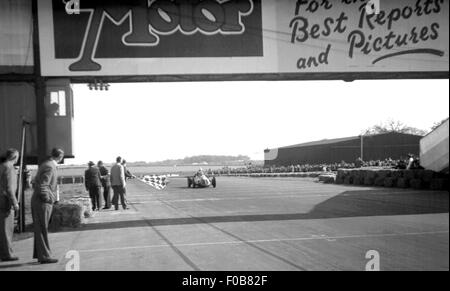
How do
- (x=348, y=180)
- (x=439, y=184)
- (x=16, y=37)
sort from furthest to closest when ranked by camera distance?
(x=348, y=180) → (x=16, y=37) → (x=439, y=184)

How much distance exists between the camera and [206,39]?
30.1 ft

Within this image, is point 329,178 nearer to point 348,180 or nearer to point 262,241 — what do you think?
point 348,180

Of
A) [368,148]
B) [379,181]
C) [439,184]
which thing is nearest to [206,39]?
[368,148]

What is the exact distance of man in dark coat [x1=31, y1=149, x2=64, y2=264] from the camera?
6.94 metres

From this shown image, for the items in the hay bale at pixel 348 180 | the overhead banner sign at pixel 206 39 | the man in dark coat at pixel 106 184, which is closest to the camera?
the overhead banner sign at pixel 206 39

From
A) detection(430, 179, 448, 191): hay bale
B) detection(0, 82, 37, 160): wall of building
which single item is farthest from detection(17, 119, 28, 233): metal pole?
detection(430, 179, 448, 191): hay bale

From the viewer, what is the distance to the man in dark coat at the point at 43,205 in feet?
22.8

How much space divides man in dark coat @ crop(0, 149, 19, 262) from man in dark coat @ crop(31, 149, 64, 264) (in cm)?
43

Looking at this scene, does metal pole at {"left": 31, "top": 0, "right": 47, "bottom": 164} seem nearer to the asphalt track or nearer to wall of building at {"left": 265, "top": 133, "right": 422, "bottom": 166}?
the asphalt track

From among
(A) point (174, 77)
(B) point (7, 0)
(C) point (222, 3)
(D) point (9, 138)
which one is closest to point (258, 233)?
(A) point (174, 77)

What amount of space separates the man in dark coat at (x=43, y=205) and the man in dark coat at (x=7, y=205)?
43 centimetres

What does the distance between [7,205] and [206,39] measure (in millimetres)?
4766

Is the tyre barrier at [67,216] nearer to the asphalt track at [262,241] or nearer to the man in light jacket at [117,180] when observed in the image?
the asphalt track at [262,241]

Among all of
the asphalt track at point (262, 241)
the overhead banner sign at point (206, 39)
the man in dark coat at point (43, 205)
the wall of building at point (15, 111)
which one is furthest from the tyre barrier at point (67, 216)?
the man in dark coat at point (43, 205)
